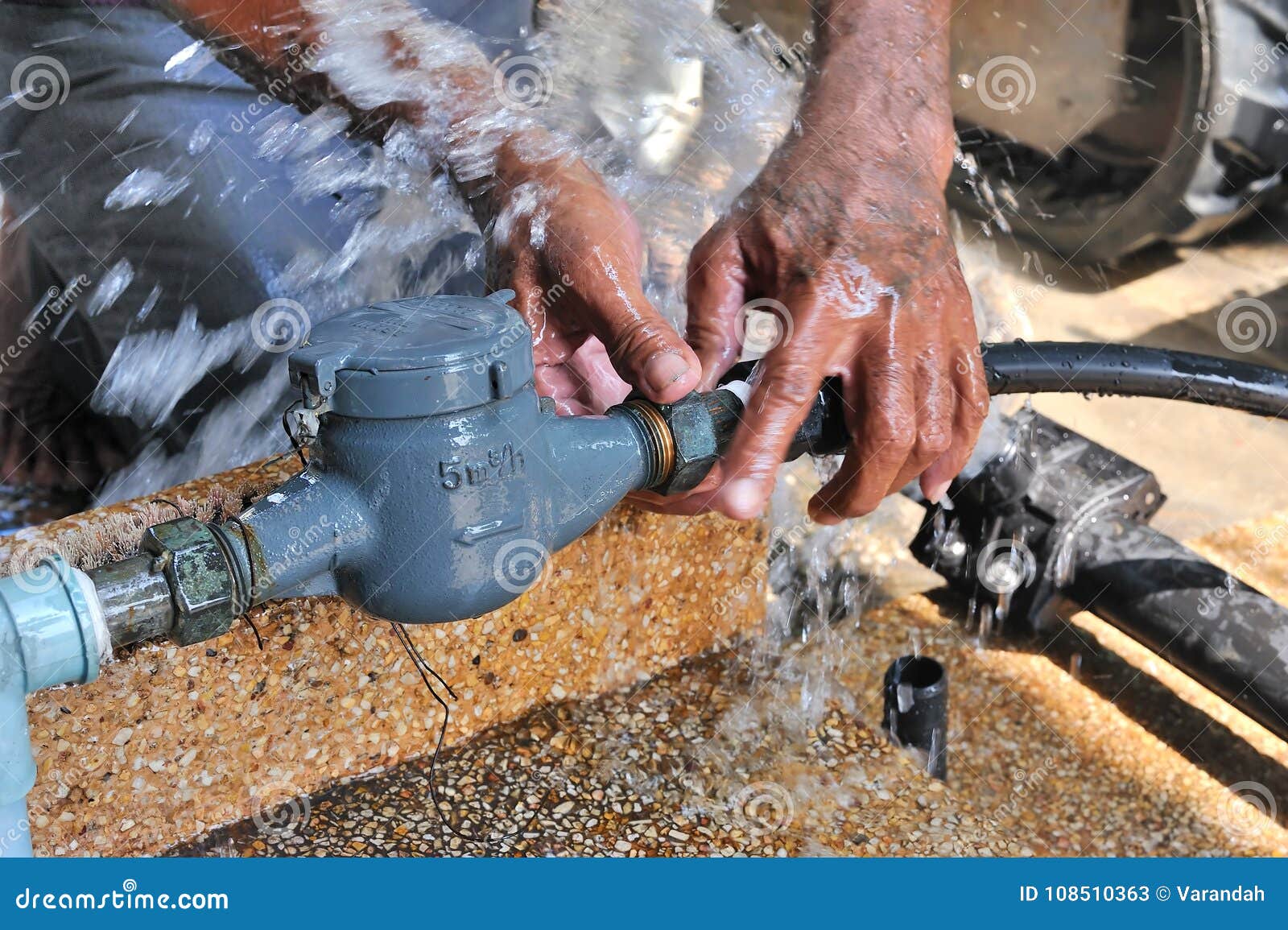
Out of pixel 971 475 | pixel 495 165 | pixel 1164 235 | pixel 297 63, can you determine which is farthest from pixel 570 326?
pixel 1164 235

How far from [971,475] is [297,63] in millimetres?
1404

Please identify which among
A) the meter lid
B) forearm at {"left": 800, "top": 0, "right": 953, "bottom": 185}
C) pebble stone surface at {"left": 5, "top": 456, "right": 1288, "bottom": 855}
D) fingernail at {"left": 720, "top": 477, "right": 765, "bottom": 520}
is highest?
forearm at {"left": 800, "top": 0, "right": 953, "bottom": 185}

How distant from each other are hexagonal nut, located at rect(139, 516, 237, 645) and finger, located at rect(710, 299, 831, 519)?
0.56 m

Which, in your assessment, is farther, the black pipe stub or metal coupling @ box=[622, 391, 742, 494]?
the black pipe stub

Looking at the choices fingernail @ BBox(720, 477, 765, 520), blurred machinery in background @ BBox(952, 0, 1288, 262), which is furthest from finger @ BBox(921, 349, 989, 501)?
blurred machinery in background @ BBox(952, 0, 1288, 262)

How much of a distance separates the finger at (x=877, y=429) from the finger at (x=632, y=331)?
21 centimetres

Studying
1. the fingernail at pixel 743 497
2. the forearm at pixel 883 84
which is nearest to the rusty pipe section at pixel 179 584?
the fingernail at pixel 743 497

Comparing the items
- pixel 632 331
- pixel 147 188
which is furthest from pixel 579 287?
pixel 147 188

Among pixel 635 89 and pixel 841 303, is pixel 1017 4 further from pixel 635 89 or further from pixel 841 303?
pixel 841 303

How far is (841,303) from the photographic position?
1274 millimetres

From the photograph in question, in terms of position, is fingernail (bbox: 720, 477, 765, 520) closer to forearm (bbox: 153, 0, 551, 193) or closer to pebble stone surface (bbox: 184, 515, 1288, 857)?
pebble stone surface (bbox: 184, 515, 1288, 857)

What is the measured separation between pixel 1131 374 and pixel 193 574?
1.34 meters

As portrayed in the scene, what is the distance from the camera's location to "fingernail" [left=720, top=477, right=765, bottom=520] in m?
1.24

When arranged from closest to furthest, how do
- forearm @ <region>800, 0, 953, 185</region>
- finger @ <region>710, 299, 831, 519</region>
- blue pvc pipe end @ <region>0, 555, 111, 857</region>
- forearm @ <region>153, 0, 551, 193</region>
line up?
1. blue pvc pipe end @ <region>0, 555, 111, 857</region>
2. finger @ <region>710, 299, 831, 519</region>
3. forearm @ <region>800, 0, 953, 185</region>
4. forearm @ <region>153, 0, 551, 193</region>
